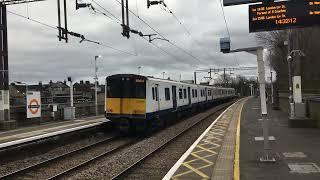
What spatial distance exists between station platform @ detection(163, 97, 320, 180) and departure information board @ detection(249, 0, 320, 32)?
3756mm

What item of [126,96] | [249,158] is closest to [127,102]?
[126,96]

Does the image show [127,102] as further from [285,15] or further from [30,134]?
[285,15]

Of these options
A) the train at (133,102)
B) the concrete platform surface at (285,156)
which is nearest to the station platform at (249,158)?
the concrete platform surface at (285,156)

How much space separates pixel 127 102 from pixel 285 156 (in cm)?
1061

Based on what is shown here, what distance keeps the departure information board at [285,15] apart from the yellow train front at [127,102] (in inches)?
325

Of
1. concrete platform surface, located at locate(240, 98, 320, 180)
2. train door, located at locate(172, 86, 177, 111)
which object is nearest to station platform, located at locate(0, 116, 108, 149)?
train door, located at locate(172, 86, 177, 111)

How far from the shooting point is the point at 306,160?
12.0 metres

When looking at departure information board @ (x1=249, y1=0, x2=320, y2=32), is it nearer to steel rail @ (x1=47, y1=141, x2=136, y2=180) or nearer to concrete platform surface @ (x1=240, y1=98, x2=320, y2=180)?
concrete platform surface @ (x1=240, y1=98, x2=320, y2=180)

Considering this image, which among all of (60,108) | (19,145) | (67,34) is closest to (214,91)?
(60,108)

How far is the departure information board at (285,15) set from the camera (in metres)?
14.7

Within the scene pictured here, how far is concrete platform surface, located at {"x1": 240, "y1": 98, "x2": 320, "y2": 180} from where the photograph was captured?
Result: 10248 millimetres

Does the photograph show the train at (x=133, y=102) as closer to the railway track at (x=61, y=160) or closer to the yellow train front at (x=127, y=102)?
the yellow train front at (x=127, y=102)

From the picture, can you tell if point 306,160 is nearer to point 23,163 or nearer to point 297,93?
point 23,163

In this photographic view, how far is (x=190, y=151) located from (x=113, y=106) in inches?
336
